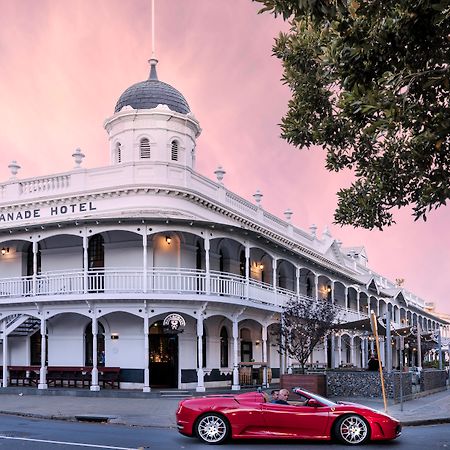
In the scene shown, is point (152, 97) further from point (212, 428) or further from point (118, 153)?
point (212, 428)

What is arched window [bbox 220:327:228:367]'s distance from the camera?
32.2 m

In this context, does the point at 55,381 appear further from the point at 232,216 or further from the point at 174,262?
the point at 232,216

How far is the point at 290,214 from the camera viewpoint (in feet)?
141

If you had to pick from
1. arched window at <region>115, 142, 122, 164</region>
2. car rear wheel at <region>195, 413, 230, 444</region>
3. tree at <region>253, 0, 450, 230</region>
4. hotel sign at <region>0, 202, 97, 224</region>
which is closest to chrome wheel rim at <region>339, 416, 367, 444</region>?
car rear wheel at <region>195, 413, 230, 444</region>

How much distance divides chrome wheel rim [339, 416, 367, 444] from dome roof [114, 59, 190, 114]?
21.7 metres

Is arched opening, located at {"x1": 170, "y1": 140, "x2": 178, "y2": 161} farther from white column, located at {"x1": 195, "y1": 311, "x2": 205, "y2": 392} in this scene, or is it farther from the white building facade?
white column, located at {"x1": 195, "y1": 311, "x2": 205, "y2": 392}

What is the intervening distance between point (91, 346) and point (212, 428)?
1717cm

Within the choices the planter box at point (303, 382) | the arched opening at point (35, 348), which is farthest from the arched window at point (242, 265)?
the planter box at point (303, 382)

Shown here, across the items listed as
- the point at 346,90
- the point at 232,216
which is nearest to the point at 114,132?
the point at 232,216

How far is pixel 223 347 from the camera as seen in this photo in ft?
107

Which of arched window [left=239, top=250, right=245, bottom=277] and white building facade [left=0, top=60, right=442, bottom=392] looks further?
arched window [left=239, top=250, right=245, bottom=277]

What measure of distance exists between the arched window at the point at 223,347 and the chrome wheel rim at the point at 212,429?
17.9 metres

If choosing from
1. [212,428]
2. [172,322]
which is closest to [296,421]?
[212,428]

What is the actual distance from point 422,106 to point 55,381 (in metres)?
22.0
